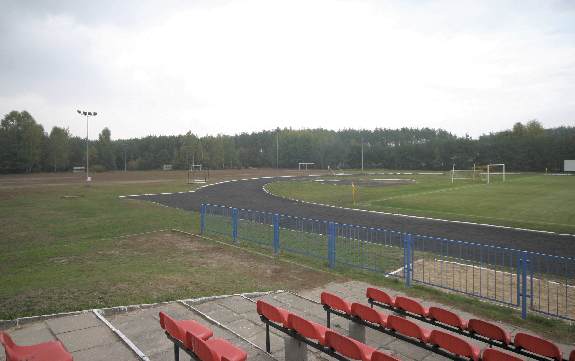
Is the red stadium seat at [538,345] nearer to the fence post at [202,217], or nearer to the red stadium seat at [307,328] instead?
the red stadium seat at [307,328]

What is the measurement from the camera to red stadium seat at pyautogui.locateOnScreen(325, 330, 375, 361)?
4.62 m

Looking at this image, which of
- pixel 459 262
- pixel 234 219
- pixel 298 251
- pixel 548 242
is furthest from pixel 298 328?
pixel 548 242

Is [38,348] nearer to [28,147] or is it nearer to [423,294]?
[423,294]

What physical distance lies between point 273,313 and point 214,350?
4.66ft

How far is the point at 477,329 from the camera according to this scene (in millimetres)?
5758

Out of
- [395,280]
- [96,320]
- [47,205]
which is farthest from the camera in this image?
[47,205]

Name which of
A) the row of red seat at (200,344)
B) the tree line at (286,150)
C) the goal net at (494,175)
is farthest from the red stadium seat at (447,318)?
the tree line at (286,150)

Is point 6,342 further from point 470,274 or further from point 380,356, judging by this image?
point 470,274

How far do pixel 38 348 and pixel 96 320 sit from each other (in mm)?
2536

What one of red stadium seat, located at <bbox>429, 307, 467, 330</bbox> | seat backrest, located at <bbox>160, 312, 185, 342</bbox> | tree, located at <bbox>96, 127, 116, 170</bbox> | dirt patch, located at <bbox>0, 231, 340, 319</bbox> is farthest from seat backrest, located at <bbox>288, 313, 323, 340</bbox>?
tree, located at <bbox>96, 127, 116, 170</bbox>

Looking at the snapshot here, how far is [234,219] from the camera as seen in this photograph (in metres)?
15.9

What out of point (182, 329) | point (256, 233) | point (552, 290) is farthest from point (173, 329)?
point (256, 233)

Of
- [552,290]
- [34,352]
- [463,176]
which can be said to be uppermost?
[463,176]

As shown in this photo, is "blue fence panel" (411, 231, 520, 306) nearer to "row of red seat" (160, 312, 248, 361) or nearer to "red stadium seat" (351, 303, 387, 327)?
"red stadium seat" (351, 303, 387, 327)
